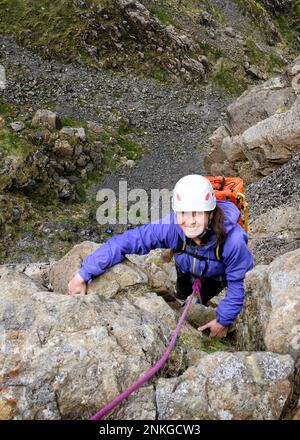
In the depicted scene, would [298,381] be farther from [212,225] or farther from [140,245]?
[140,245]

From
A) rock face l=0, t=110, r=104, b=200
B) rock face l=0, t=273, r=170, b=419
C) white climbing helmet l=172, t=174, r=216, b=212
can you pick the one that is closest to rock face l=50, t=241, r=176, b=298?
rock face l=0, t=273, r=170, b=419

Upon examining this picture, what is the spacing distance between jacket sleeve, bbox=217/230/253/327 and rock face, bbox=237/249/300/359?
0.46 ft

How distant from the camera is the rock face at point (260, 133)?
21.4 meters

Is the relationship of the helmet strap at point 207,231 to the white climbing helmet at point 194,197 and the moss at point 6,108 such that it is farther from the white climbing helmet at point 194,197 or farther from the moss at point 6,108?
the moss at point 6,108

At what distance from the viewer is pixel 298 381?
195 inches

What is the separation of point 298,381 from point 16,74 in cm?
4015

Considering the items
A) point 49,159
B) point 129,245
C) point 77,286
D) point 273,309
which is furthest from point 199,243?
point 49,159

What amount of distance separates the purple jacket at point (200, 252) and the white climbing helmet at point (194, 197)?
389 millimetres

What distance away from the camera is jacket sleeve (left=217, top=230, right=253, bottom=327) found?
22.7 ft

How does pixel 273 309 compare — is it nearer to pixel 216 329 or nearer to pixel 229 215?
pixel 229 215

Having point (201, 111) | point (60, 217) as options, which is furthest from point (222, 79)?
point (60, 217)

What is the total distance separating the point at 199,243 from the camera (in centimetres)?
719

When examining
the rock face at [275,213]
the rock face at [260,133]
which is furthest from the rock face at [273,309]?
the rock face at [260,133]
